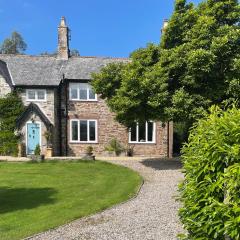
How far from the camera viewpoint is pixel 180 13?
73.3ft

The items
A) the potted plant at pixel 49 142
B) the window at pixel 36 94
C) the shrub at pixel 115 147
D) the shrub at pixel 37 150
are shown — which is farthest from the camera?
the shrub at pixel 115 147

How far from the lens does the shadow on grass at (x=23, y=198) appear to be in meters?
13.2

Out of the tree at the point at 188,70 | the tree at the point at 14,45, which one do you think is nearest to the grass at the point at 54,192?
the tree at the point at 188,70

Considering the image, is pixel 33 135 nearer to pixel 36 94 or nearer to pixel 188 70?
pixel 36 94

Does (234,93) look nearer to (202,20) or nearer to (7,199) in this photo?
(202,20)

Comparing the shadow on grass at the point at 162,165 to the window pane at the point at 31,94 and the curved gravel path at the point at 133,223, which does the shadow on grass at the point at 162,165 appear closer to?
the curved gravel path at the point at 133,223

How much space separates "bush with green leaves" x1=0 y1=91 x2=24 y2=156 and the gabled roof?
0.39 meters

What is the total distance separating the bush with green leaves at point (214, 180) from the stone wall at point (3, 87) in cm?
2843

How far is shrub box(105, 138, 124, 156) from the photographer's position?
1248 inches

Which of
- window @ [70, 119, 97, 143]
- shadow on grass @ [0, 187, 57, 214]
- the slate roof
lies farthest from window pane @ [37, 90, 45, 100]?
shadow on grass @ [0, 187, 57, 214]

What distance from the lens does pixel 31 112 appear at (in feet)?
102

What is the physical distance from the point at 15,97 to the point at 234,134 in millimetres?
28416

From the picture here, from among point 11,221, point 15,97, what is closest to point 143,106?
point 11,221

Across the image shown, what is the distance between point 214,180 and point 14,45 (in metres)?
95.8
